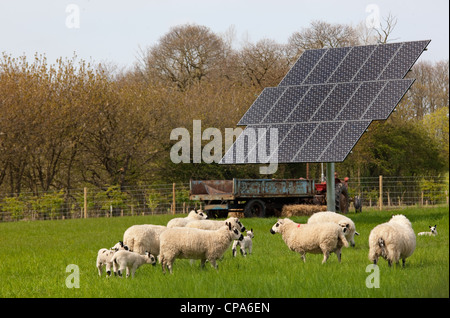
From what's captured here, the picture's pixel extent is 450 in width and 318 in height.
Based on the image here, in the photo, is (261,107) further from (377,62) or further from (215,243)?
(215,243)

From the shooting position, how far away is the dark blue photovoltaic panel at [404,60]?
23359 mm

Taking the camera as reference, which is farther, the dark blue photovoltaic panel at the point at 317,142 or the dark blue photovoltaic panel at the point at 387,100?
the dark blue photovoltaic panel at the point at 387,100

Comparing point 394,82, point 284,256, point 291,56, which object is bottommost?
point 284,256

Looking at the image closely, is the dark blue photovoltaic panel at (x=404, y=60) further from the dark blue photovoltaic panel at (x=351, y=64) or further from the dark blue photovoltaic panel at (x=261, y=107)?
the dark blue photovoltaic panel at (x=261, y=107)

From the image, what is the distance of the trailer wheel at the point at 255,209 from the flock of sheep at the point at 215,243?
15835 mm

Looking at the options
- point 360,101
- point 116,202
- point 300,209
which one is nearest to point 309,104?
point 360,101

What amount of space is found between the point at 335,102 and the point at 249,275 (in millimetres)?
12733

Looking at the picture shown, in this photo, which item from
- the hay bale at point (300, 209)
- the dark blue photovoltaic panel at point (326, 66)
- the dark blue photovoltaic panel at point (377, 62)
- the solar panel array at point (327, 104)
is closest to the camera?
the solar panel array at point (327, 104)

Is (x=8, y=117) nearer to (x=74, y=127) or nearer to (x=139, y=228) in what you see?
(x=74, y=127)

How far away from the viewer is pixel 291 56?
48375 millimetres

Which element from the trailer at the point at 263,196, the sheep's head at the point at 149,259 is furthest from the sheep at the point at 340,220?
the trailer at the point at 263,196

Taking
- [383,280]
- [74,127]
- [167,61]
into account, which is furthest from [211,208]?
[167,61]

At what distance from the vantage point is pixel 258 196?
1175 inches

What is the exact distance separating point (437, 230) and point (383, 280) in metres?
9.46
